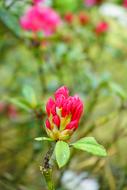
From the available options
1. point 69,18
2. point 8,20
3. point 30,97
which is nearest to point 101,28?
point 69,18

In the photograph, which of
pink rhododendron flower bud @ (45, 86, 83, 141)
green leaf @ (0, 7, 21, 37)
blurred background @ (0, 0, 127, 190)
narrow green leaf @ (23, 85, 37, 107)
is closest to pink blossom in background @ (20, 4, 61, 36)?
blurred background @ (0, 0, 127, 190)

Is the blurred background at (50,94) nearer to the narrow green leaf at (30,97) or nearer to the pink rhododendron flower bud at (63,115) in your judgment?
the narrow green leaf at (30,97)

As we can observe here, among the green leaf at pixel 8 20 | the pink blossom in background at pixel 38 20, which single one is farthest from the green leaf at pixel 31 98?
the pink blossom in background at pixel 38 20

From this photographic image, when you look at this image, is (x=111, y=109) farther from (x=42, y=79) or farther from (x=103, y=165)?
(x=103, y=165)

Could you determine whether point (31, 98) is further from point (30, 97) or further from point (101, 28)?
point (101, 28)

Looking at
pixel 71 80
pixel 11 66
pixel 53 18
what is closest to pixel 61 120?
pixel 53 18

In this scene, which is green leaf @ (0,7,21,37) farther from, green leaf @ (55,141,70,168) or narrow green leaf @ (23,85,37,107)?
green leaf @ (55,141,70,168)
